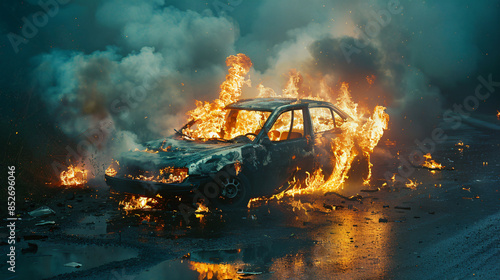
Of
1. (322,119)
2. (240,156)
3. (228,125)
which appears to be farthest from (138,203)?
(322,119)

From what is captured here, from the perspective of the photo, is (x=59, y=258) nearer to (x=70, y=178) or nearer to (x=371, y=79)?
(x=70, y=178)

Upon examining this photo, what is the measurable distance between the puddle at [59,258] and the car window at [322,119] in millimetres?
4546

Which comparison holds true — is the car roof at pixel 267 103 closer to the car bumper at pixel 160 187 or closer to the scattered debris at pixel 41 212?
the car bumper at pixel 160 187

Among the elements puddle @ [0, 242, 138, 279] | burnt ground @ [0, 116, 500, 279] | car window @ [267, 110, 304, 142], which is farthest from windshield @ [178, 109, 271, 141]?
puddle @ [0, 242, 138, 279]

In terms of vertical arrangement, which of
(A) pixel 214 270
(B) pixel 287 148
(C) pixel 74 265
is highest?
(B) pixel 287 148

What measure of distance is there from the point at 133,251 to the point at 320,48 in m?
17.8

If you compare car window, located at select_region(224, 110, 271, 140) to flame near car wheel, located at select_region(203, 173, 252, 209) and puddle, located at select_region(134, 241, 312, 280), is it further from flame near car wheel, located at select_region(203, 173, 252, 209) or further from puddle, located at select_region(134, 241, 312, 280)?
puddle, located at select_region(134, 241, 312, 280)

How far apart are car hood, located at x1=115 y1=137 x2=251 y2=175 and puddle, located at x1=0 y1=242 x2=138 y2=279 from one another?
6.48ft

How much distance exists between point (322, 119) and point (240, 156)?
7.21ft

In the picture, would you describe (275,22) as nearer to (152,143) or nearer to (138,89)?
(138,89)

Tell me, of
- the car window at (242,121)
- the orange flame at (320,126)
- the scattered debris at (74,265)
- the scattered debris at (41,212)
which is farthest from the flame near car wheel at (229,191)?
the scattered debris at (74,265)

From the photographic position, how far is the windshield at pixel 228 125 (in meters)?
9.34

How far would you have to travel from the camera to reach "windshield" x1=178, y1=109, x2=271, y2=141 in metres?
9.34

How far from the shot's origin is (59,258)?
17.7 feet
